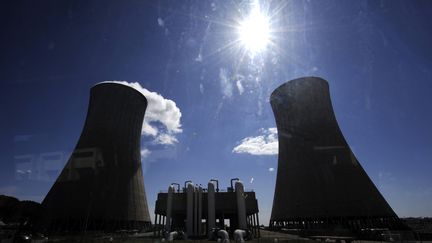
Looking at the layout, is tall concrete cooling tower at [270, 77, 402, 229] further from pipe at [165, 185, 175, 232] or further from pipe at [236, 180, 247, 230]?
pipe at [165, 185, 175, 232]

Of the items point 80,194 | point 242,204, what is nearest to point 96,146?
point 80,194

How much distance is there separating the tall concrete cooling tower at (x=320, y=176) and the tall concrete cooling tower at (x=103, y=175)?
55.1ft

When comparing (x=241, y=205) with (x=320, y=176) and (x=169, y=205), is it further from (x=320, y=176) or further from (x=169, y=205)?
(x=320, y=176)

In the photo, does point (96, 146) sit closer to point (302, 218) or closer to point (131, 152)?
point (131, 152)

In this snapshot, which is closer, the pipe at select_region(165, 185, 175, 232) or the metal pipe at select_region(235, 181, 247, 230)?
the metal pipe at select_region(235, 181, 247, 230)

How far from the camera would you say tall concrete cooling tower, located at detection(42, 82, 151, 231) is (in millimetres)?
25641

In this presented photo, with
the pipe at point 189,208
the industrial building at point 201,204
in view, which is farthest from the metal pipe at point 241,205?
the pipe at point 189,208

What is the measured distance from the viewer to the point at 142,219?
97.0ft

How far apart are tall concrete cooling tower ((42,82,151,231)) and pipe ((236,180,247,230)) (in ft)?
36.8

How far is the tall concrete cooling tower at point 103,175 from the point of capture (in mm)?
25641

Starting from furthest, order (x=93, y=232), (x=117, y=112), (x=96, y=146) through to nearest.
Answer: (x=117, y=112) < (x=96, y=146) < (x=93, y=232)

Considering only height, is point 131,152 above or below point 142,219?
above

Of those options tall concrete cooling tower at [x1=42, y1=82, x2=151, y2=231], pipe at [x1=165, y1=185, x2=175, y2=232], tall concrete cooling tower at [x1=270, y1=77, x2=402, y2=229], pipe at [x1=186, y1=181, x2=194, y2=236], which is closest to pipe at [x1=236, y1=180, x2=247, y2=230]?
pipe at [x1=186, y1=181, x2=194, y2=236]

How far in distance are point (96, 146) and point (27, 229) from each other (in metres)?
10.6
